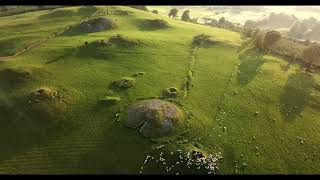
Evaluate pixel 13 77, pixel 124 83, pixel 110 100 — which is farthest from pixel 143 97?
pixel 13 77

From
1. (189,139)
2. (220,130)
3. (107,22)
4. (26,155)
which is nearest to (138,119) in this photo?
(189,139)

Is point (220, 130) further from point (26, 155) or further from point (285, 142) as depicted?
point (26, 155)

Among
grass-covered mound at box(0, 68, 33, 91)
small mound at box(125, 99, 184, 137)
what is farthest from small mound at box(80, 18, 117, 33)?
small mound at box(125, 99, 184, 137)

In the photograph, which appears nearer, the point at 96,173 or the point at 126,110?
the point at 96,173

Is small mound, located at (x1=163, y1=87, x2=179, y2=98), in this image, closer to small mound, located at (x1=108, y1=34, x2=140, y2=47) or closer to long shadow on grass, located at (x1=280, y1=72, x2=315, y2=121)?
long shadow on grass, located at (x1=280, y1=72, x2=315, y2=121)

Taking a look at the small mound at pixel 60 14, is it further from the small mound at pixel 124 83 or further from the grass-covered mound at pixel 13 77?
the small mound at pixel 124 83

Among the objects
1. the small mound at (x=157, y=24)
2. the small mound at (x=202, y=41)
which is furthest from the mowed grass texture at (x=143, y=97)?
the small mound at (x=157, y=24)
